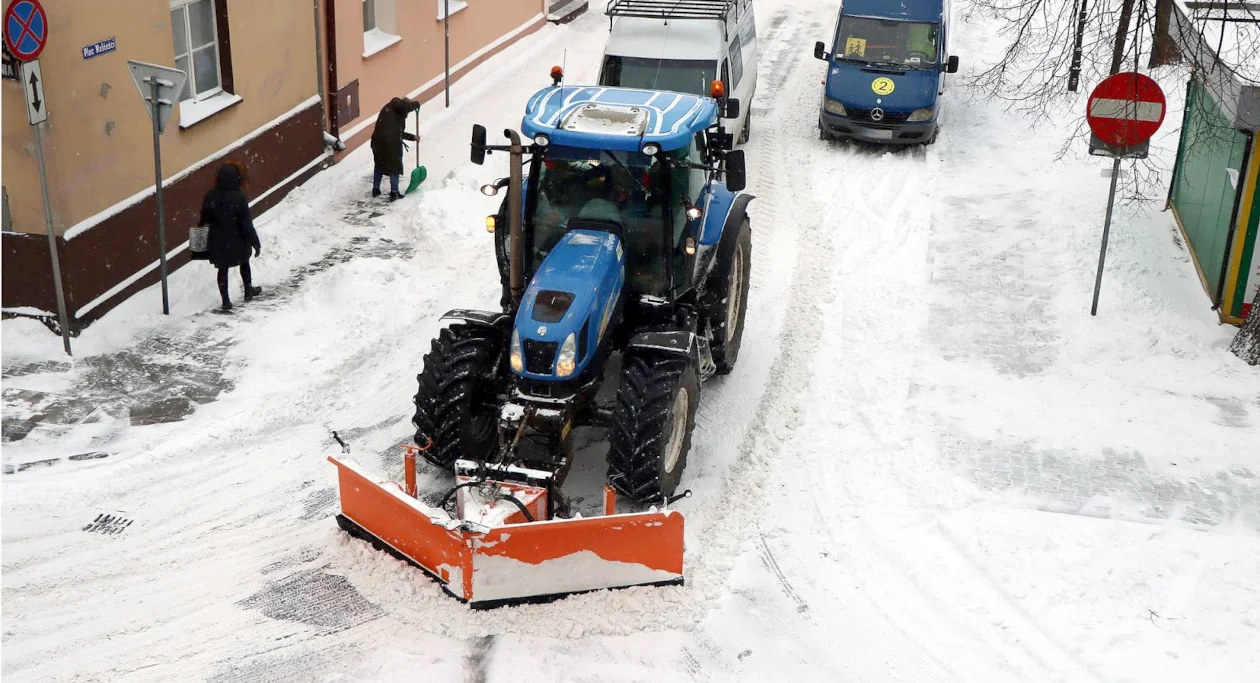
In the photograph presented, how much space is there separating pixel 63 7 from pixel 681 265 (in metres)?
5.41

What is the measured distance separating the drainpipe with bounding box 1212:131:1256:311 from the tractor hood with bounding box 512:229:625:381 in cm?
607

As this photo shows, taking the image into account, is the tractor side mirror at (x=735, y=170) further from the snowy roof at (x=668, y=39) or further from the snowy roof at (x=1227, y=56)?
the snowy roof at (x=668, y=39)

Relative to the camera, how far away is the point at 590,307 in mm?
7578

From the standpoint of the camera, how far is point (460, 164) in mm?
14883

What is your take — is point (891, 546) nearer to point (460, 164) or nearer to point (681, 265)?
point (681, 265)

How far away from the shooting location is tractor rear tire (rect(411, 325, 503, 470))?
25.2 ft

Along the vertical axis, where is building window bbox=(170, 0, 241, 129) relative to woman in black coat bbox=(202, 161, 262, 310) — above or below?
above

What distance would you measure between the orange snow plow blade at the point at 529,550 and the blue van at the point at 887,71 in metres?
9.83

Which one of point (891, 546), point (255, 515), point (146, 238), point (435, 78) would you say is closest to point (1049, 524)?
point (891, 546)

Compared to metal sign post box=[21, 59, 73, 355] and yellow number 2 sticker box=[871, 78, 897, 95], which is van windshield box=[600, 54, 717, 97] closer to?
yellow number 2 sticker box=[871, 78, 897, 95]

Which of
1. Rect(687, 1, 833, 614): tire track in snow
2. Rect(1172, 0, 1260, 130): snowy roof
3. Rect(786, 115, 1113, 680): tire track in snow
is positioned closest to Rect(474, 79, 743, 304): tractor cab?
Rect(687, 1, 833, 614): tire track in snow

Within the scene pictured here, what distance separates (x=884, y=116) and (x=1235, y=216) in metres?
5.46

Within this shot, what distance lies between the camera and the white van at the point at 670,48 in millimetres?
14180

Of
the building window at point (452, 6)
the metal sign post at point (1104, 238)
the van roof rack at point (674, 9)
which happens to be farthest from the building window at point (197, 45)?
the metal sign post at point (1104, 238)
